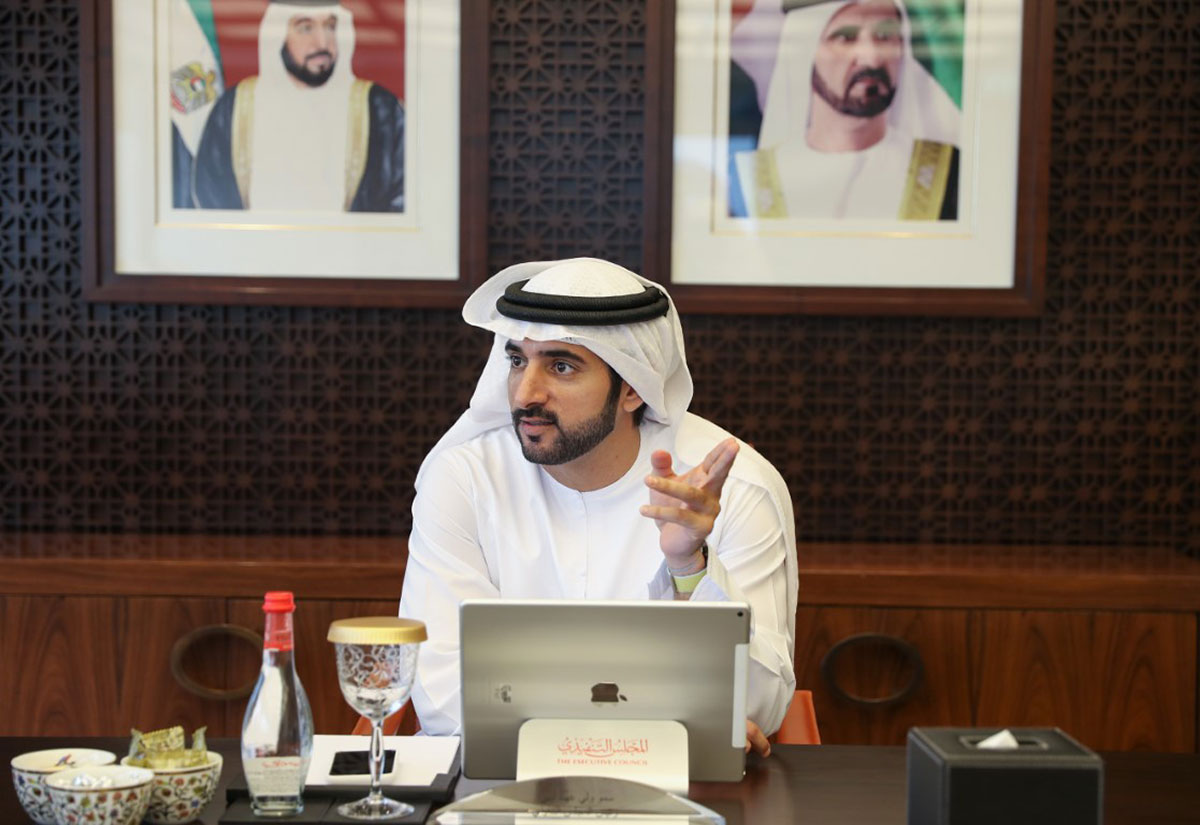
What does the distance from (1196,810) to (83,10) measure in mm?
3134

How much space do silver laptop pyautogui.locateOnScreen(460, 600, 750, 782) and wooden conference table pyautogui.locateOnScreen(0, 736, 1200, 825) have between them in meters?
0.09

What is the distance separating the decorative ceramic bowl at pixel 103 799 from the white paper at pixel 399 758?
0.79 feet

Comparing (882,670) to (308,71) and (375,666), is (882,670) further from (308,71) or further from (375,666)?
(308,71)

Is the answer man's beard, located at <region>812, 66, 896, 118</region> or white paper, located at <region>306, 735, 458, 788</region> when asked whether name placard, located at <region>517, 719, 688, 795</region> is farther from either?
man's beard, located at <region>812, 66, 896, 118</region>

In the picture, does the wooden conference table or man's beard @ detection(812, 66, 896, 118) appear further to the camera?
man's beard @ detection(812, 66, 896, 118)

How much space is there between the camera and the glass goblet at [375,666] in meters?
1.77

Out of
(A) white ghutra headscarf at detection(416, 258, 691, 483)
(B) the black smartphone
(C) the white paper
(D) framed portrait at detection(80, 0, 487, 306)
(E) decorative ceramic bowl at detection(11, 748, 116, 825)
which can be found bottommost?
(C) the white paper

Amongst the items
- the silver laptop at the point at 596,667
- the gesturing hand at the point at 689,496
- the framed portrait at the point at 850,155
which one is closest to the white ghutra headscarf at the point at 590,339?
the gesturing hand at the point at 689,496

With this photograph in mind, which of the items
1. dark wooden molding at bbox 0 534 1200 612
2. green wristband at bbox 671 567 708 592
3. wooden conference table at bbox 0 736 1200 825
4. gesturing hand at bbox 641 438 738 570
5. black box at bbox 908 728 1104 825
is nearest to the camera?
black box at bbox 908 728 1104 825

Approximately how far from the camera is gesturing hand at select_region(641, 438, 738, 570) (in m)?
2.21

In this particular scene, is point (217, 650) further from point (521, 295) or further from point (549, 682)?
point (549, 682)

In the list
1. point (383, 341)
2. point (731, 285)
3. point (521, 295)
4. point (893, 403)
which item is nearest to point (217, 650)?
point (383, 341)

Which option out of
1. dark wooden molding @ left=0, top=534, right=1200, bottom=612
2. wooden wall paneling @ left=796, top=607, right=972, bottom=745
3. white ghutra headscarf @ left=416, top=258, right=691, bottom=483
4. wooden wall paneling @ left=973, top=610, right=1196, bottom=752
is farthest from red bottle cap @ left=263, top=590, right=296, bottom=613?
wooden wall paneling @ left=973, top=610, right=1196, bottom=752

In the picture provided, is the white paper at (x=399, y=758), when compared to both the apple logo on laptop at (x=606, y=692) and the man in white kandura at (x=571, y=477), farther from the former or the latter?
the man in white kandura at (x=571, y=477)
